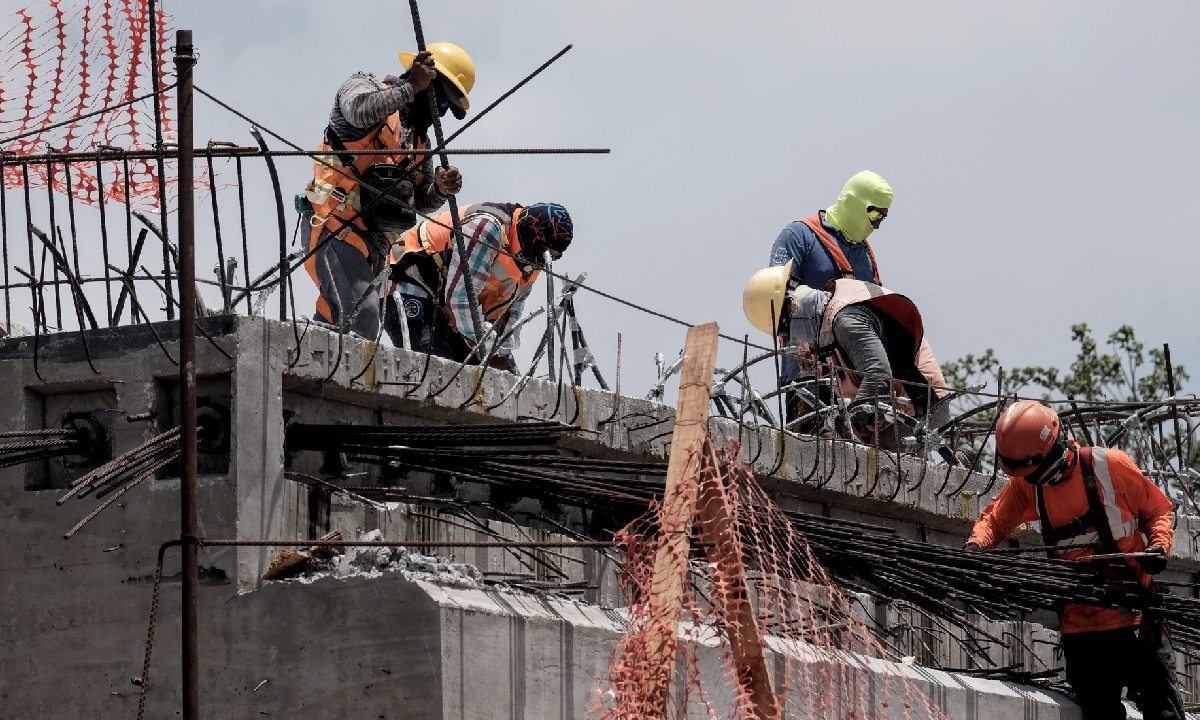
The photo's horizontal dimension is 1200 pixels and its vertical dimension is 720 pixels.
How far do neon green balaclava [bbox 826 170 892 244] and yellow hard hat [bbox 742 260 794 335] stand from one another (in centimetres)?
58

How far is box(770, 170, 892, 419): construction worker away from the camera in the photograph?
1551 cm

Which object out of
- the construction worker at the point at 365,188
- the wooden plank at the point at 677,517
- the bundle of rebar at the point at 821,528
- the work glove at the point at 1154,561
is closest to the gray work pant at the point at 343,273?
the construction worker at the point at 365,188

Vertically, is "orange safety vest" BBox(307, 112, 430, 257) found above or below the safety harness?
above

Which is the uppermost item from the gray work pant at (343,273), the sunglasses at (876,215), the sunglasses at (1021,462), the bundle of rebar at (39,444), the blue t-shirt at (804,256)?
the sunglasses at (876,215)

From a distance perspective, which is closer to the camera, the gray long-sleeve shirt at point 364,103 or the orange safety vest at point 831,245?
the gray long-sleeve shirt at point 364,103

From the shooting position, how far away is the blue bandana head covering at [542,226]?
1312cm

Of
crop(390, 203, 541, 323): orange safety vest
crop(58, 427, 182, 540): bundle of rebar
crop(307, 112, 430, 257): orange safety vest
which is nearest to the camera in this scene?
crop(58, 427, 182, 540): bundle of rebar

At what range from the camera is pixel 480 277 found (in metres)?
13.0

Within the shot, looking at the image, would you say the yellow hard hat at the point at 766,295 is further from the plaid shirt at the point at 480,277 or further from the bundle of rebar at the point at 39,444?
the bundle of rebar at the point at 39,444

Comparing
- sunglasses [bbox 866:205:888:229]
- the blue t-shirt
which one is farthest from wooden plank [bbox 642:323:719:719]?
sunglasses [bbox 866:205:888:229]

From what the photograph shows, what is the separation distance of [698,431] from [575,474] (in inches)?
128

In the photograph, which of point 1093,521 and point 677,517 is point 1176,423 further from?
point 677,517

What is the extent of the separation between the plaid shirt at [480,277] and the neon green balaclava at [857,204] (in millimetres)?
3066

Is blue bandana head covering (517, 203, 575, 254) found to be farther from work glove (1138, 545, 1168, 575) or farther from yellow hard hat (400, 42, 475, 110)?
work glove (1138, 545, 1168, 575)
